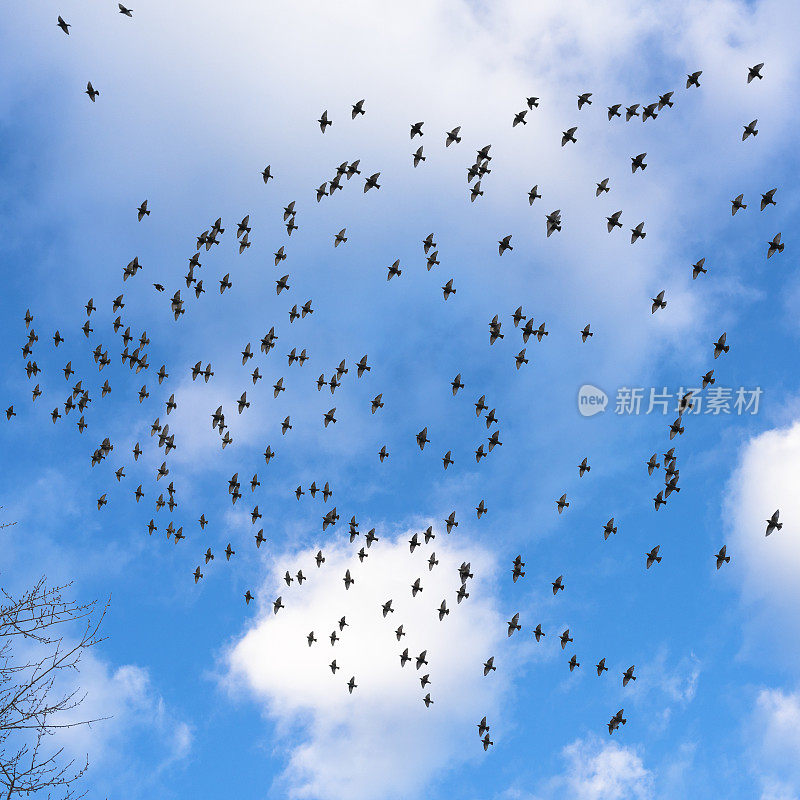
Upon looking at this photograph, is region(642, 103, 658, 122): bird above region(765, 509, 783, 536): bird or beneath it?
above

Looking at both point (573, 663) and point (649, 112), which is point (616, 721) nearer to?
point (573, 663)

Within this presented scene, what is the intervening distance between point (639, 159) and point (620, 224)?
4108 mm

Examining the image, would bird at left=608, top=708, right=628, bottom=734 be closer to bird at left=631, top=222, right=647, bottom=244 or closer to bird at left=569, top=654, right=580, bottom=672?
bird at left=569, top=654, right=580, bottom=672

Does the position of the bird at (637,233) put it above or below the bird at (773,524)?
above

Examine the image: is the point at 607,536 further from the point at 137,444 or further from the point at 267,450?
the point at 137,444

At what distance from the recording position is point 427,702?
5459cm

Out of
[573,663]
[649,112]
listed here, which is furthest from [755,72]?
[573,663]

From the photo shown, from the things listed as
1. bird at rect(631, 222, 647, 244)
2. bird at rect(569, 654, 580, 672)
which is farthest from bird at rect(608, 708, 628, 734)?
bird at rect(631, 222, 647, 244)

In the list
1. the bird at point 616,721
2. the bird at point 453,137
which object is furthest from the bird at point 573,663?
the bird at point 453,137

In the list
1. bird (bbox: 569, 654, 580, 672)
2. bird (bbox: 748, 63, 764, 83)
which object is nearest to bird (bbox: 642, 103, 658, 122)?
bird (bbox: 748, 63, 764, 83)

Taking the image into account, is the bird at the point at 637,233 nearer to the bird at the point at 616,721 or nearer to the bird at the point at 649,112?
the bird at the point at 649,112

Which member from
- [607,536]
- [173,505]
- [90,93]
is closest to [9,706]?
[90,93]

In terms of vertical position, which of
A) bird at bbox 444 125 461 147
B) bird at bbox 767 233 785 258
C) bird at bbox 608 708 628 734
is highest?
bird at bbox 444 125 461 147

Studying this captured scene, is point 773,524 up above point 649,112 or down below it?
below
